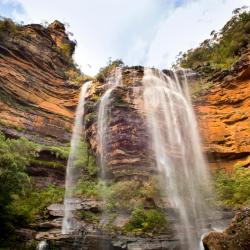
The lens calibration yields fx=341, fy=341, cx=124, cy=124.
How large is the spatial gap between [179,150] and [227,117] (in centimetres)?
400

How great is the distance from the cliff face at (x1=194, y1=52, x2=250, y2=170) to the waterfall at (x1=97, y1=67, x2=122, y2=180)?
18.4 ft

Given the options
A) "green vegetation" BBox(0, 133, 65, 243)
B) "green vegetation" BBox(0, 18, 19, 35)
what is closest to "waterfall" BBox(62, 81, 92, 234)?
"green vegetation" BBox(0, 133, 65, 243)

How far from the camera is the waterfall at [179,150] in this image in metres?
14.8

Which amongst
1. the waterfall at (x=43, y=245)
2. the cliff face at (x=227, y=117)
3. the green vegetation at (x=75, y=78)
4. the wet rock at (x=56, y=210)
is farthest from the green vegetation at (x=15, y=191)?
the green vegetation at (x=75, y=78)

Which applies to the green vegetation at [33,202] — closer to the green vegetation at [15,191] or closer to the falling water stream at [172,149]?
the green vegetation at [15,191]

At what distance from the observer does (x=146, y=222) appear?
44.0 feet

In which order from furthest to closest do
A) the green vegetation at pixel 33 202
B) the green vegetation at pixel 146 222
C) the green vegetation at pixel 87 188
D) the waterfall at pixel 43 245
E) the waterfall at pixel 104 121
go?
the waterfall at pixel 104 121 < the green vegetation at pixel 87 188 < the green vegetation at pixel 33 202 < the green vegetation at pixel 146 222 < the waterfall at pixel 43 245

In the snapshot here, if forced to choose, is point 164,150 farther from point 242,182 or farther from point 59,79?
point 59,79

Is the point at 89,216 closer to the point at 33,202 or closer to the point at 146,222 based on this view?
the point at 146,222

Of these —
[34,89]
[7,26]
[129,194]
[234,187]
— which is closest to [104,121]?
[129,194]

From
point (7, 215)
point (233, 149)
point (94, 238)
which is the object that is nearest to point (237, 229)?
point (94, 238)

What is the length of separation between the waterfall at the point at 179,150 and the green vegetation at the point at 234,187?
631 mm

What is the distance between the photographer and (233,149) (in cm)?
1867

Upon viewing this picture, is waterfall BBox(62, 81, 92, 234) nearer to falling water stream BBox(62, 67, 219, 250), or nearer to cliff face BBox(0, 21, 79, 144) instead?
falling water stream BBox(62, 67, 219, 250)
